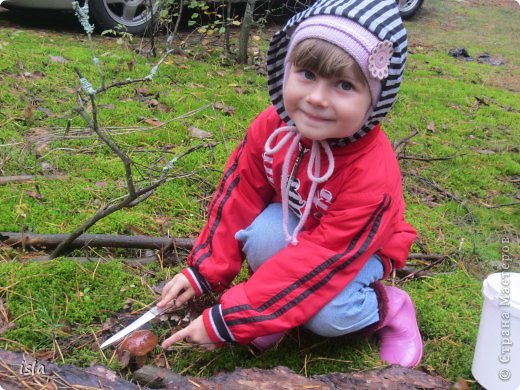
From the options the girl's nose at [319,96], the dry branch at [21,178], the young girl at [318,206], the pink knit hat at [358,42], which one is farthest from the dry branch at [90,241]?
the pink knit hat at [358,42]

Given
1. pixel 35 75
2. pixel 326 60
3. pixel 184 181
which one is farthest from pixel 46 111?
pixel 326 60

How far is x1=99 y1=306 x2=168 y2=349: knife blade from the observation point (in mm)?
1913

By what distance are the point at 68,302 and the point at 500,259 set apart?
2.05 m

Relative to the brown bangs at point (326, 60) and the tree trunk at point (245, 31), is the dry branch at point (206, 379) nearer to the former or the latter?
the brown bangs at point (326, 60)

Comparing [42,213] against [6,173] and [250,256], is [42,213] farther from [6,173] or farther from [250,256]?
[250,256]

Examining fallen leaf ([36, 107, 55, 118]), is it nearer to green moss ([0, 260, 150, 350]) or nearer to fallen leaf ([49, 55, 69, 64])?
fallen leaf ([49, 55, 69, 64])

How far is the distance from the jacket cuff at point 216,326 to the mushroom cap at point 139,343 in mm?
185

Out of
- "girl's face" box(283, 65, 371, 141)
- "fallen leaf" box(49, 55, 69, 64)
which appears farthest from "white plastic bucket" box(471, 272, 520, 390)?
"fallen leaf" box(49, 55, 69, 64)

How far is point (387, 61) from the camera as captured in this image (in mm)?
1701

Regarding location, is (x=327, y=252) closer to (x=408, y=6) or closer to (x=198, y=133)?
(x=198, y=133)

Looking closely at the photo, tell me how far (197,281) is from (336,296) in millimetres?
505

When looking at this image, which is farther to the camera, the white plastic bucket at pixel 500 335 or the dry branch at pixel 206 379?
the white plastic bucket at pixel 500 335

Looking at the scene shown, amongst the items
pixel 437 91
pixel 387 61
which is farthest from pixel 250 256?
pixel 437 91

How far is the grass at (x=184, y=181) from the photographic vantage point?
203cm
